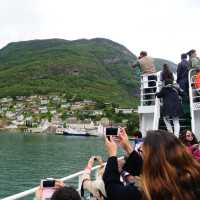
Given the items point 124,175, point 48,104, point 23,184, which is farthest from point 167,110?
point 48,104

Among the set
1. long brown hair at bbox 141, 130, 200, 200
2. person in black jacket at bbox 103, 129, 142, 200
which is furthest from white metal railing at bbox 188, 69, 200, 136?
long brown hair at bbox 141, 130, 200, 200

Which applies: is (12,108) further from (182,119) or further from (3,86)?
(182,119)

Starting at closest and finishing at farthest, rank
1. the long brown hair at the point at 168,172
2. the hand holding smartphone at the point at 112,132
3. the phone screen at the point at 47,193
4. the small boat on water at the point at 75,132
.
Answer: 1. the long brown hair at the point at 168,172
2. the hand holding smartphone at the point at 112,132
3. the phone screen at the point at 47,193
4. the small boat on water at the point at 75,132

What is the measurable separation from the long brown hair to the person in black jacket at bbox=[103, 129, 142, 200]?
27 cm

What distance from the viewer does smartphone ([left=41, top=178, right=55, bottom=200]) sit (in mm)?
3078

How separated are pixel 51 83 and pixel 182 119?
187 m

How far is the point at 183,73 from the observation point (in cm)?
1008

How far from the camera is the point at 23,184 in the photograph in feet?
104

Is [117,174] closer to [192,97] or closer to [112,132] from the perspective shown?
[112,132]

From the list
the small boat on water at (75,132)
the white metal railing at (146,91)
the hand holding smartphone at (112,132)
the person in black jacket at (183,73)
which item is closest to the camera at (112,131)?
the hand holding smartphone at (112,132)

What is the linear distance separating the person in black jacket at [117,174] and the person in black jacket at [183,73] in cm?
730

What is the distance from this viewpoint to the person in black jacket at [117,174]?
242 centimetres

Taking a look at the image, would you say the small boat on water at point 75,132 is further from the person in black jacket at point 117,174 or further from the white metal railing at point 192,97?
the person in black jacket at point 117,174

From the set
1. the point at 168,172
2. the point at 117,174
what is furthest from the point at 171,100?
the point at 168,172
